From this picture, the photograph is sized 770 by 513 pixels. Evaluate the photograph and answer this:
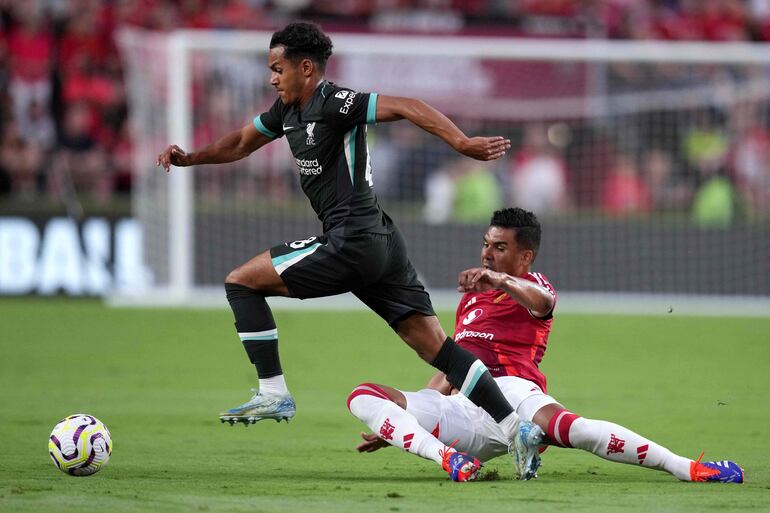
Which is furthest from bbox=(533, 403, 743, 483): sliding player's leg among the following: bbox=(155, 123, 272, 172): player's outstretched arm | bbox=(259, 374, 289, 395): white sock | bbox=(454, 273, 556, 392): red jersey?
bbox=(155, 123, 272, 172): player's outstretched arm

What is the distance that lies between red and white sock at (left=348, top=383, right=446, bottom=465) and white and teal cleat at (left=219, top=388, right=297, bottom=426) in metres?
0.39

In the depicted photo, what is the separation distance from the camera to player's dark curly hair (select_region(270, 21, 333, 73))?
21.9ft

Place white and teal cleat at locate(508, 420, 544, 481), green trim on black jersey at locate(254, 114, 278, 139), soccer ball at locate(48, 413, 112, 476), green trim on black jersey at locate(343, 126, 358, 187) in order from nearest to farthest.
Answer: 1. white and teal cleat at locate(508, 420, 544, 481)
2. soccer ball at locate(48, 413, 112, 476)
3. green trim on black jersey at locate(343, 126, 358, 187)
4. green trim on black jersey at locate(254, 114, 278, 139)

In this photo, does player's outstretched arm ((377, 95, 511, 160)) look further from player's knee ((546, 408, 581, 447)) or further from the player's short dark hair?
player's knee ((546, 408, 581, 447))

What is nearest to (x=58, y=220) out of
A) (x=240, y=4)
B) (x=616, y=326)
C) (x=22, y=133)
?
(x=22, y=133)

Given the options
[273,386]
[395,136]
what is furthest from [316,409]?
[395,136]

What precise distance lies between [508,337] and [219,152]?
1.88 meters

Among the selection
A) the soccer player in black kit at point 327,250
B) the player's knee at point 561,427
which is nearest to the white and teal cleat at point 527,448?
the player's knee at point 561,427

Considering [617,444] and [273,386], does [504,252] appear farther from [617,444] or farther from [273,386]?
[273,386]

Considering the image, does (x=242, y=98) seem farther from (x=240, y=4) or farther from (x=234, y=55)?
(x=240, y=4)

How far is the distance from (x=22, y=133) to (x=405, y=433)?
13.4m

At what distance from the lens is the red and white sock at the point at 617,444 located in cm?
617

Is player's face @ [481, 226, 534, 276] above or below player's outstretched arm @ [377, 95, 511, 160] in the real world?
below

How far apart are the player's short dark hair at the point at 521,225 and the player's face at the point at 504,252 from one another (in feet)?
0.07
